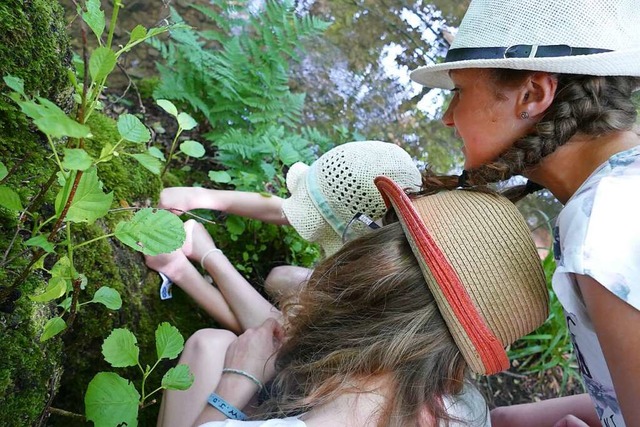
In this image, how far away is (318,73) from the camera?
147 inches

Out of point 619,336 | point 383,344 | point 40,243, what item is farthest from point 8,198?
point 619,336

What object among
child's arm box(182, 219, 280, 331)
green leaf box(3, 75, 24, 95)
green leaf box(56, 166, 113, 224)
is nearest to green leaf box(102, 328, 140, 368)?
green leaf box(56, 166, 113, 224)

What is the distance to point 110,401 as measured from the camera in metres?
1.08

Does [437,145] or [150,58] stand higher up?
[150,58]

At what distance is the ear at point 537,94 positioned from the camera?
1440 millimetres

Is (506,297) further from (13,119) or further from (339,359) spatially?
Result: (13,119)

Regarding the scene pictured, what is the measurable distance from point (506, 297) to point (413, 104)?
283 cm

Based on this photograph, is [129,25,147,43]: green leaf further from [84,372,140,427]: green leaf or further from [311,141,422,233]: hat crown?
[311,141,422,233]: hat crown

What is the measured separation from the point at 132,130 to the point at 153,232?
0.68ft

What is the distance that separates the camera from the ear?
4.73 ft

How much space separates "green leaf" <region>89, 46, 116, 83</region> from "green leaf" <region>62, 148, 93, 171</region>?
0.14 meters

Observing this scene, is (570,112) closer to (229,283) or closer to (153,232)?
(153,232)

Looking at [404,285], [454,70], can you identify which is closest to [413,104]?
[454,70]

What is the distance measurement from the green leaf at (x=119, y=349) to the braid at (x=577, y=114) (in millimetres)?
1082
